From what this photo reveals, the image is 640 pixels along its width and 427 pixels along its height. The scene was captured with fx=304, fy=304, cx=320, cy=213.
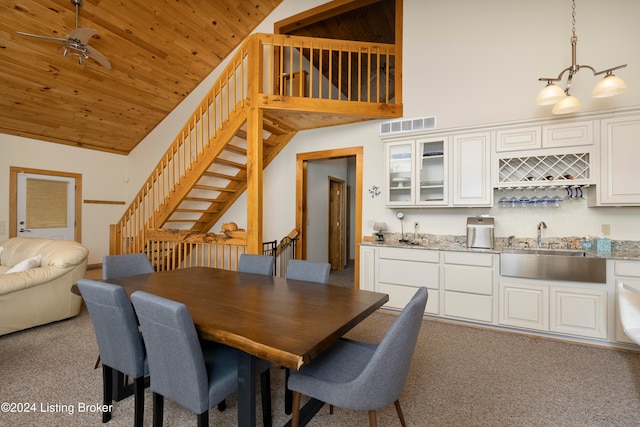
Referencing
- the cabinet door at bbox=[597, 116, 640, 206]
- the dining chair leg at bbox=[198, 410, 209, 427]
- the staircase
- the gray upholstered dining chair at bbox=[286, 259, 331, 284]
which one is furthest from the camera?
the staircase

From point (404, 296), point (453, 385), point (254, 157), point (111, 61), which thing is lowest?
point (453, 385)

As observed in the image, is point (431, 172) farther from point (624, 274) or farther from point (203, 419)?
point (203, 419)

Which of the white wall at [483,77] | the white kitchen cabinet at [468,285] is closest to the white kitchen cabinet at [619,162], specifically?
the white wall at [483,77]

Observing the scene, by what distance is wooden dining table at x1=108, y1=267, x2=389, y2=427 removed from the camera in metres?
1.23

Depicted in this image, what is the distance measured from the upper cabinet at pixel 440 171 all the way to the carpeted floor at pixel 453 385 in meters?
1.57

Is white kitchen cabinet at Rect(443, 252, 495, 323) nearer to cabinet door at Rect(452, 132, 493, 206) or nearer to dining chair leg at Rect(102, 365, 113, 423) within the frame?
cabinet door at Rect(452, 132, 493, 206)

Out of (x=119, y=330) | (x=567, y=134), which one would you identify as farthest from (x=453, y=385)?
(x=567, y=134)

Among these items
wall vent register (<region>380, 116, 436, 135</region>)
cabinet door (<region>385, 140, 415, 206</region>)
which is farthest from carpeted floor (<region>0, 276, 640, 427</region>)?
wall vent register (<region>380, 116, 436, 135</region>)

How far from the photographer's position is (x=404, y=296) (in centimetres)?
369

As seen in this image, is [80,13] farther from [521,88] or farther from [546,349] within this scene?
[546,349]

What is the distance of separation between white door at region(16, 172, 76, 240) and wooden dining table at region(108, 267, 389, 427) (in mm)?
4757

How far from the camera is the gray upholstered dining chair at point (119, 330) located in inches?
62.2

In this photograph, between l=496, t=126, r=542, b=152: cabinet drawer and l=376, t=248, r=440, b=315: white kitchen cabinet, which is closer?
l=496, t=126, r=542, b=152: cabinet drawer

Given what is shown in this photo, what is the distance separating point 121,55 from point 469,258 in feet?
18.2
